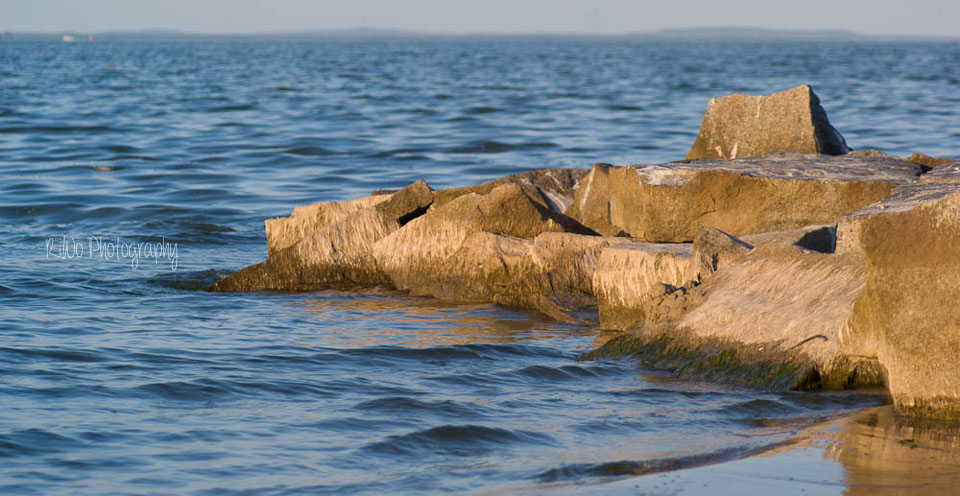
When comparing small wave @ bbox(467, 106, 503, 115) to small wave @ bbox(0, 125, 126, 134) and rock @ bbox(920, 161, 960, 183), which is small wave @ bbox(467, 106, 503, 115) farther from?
rock @ bbox(920, 161, 960, 183)

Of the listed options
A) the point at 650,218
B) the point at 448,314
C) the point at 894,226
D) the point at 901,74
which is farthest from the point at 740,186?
the point at 901,74

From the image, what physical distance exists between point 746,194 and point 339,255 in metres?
3.40

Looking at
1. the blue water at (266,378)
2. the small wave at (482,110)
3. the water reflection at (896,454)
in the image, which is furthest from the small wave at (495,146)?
the water reflection at (896,454)

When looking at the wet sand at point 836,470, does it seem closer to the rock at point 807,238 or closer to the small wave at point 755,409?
the small wave at point 755,409

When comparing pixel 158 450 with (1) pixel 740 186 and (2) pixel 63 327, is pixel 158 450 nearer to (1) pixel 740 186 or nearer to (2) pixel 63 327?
(2) pixel 63 327

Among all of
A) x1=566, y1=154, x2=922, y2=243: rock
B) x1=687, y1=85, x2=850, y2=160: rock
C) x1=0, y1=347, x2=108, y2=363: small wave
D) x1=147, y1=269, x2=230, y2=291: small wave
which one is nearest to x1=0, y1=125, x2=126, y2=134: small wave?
x1=147, y1=269, x2=230, y2=291: small wave

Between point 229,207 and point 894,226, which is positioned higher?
point 894,226

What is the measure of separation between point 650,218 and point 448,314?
1.66 metres

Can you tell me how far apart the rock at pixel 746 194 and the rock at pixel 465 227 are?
30.0 inches

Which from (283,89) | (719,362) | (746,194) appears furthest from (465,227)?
(283,89)

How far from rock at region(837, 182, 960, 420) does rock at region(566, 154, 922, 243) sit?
282 cm

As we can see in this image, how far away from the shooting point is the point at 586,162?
1931 centimetres

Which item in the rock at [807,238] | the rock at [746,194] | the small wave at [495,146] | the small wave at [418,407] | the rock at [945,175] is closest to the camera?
the small wave at [418,407]

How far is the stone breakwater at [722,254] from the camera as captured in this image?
518cm
